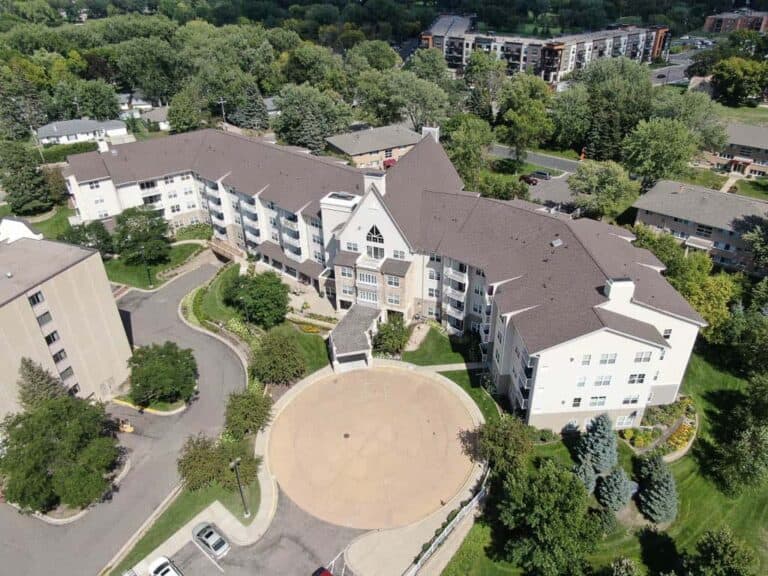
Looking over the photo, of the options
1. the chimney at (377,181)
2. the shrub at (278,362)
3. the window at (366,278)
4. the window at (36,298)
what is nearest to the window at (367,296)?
the window at (366,278)

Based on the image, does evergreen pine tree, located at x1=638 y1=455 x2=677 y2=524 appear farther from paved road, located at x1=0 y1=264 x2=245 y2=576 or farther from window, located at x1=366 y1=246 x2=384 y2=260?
paved road, located at x1=0 y1=264 x2=245 y2=576

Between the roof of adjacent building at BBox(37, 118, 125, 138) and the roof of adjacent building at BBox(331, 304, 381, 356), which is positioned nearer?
the roof of adjacent building at BBox(331, 304, 381, 356)

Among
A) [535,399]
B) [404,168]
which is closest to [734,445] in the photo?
[535,399]

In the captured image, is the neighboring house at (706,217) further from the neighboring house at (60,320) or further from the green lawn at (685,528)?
the neighboring house at (60,320)

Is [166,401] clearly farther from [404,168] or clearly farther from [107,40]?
[107,40]

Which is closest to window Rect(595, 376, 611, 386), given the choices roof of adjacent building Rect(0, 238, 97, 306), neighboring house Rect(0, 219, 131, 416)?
neighboring house Rect(0, 219, 131, 416)

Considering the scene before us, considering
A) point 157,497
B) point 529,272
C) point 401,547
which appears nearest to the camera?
point 401,547
